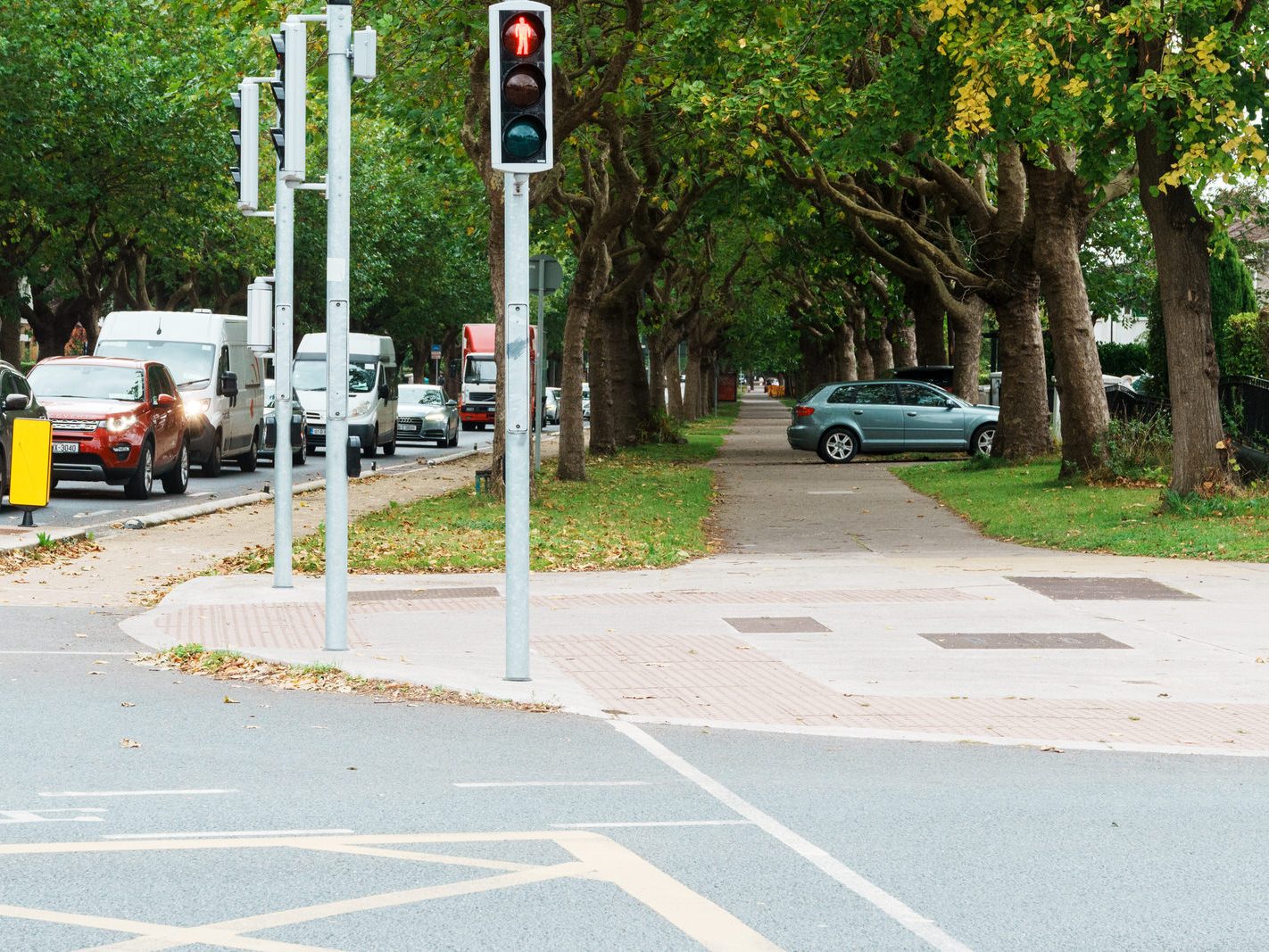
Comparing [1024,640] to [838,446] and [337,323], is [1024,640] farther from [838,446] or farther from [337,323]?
[838,446]

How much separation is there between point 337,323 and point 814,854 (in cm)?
570

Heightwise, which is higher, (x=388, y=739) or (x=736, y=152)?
(x=736, y=152)

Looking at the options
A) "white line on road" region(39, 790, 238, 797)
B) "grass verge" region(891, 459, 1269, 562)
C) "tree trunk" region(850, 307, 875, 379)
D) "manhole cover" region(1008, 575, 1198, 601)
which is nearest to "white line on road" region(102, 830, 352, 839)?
"white line on road" region(39, 790, 238, 797)

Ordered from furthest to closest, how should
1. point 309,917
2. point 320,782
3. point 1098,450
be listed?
point 1098,450 < point 320,782 < point 309,917

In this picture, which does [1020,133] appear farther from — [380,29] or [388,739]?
[388,739]

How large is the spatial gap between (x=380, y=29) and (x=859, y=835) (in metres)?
16.5

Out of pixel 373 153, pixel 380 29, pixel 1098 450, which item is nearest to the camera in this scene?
pixel 380 29

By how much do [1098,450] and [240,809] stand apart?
19050 mm

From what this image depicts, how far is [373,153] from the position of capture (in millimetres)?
53375

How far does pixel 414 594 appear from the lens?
45.1 feet

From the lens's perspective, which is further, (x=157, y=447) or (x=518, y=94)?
(x=157, y=447)

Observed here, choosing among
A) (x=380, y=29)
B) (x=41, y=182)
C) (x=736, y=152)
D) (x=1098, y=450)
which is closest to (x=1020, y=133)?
(x=1098, y=450)

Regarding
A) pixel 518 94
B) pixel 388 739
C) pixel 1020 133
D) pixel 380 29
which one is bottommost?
pixel 388 739

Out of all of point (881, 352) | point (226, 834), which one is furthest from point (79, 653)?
point (881, 352)
